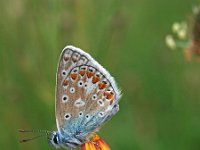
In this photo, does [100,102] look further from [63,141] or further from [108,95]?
[63,141]

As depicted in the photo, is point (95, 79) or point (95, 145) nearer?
point (95, 145)

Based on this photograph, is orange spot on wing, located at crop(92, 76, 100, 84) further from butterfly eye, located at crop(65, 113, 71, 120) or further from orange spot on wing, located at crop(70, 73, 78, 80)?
butterfly eye, located at crop(65, 113, 71, 120)

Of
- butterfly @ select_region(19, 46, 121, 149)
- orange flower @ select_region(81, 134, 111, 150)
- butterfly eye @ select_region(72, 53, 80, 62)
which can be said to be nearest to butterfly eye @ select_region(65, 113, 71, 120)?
butterfly @ select_region(19, 46, 121, 149)

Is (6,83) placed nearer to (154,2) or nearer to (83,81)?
(83,81)

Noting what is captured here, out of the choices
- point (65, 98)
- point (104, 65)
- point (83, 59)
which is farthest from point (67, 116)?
point (104, 65)

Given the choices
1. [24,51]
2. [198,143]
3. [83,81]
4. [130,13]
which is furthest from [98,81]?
[130,13]

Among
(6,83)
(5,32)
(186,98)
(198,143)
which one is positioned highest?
(5,32)
